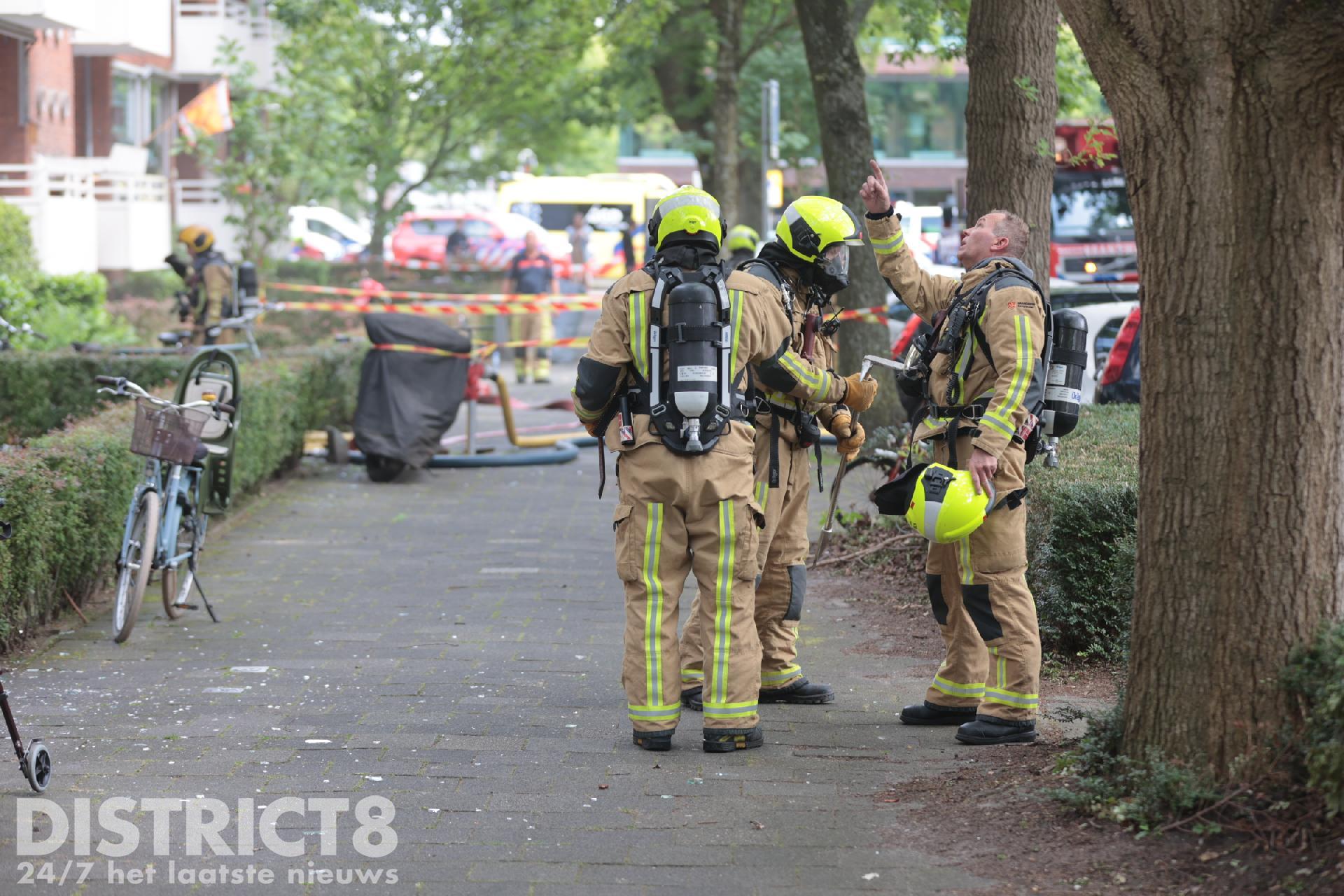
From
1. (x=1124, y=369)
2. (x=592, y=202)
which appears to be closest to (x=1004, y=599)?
(x=1124, y=369)

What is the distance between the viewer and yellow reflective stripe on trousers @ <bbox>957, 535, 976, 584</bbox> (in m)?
5.91

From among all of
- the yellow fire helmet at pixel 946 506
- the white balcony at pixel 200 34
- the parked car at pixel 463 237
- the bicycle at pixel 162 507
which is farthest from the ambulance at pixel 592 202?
the yellow fire helmet at pixel 946 506

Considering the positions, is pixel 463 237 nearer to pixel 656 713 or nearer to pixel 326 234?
pixel 326 234

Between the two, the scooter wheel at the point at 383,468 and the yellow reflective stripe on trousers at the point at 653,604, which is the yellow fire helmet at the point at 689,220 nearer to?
the yellow reflective stripe on trousers at the point at 653,604

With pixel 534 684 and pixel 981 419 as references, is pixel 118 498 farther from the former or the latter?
pixel 981 419

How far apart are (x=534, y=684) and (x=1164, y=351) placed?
3140 millimetres

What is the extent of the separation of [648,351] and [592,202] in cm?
3614

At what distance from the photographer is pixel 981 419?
571cm

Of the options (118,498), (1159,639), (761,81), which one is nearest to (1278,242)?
(1159,639)

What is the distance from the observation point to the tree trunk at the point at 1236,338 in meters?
4.37

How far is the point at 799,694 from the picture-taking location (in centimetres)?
654

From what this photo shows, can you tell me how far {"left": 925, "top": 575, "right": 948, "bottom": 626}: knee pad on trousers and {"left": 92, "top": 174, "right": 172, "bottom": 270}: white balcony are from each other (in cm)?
2098

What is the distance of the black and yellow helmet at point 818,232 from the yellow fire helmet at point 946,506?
0.98 metres

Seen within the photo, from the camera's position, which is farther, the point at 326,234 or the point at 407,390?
the point at 326,234
